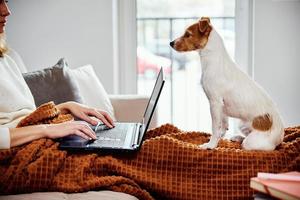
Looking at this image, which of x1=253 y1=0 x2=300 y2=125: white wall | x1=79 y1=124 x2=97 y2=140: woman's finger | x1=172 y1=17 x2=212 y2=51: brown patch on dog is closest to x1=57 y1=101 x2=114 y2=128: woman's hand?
x1=79 y1=124 x2=97 y2=140: woman's finger

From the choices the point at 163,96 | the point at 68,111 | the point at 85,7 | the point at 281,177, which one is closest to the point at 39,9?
the point at 85,7

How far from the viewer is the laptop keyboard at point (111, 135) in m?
1.53

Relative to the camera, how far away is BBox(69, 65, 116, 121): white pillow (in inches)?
93.2

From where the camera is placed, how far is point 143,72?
3.25 metres

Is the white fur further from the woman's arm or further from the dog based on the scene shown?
the woman's arm

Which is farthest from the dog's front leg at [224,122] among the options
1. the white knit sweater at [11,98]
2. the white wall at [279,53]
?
the white wall at [279,53]

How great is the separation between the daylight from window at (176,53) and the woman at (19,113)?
1267mm

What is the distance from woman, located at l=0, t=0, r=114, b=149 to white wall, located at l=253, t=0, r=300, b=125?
1454mm

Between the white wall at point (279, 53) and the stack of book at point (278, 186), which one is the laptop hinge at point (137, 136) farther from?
the white wall at point (279, 53)

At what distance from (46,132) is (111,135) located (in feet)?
0.83

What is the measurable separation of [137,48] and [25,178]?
1.91 metres

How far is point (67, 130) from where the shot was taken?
4.94ft

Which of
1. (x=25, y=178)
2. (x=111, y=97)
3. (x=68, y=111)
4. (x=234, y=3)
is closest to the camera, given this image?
(x=25, y=178)

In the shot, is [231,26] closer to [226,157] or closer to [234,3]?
[234,3]
